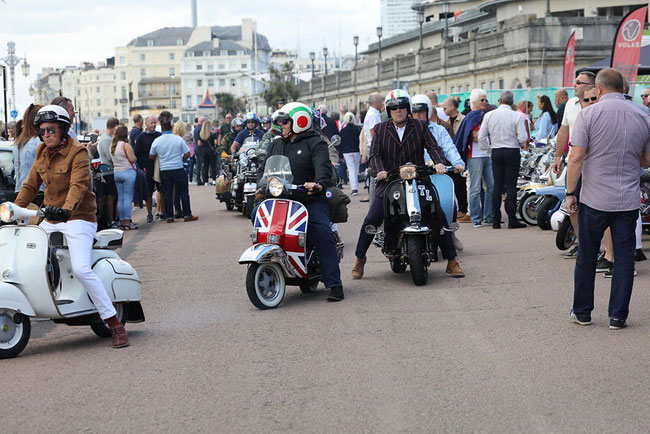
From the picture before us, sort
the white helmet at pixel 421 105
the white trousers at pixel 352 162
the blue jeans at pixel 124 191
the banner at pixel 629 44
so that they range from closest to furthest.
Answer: the white helmet at pixel 421 105
the blue jeans at pixel 124 191
the banner at pixel 629 44
the white trousers at pixel 352 162

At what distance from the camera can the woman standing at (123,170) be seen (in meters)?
18.2

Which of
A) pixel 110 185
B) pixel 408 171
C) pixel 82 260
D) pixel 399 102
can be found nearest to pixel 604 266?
pixel 408 171

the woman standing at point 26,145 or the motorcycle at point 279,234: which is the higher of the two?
the woman standing at point 26,145

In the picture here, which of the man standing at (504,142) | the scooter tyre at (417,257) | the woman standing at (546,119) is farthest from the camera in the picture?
the woman standing at (546,119)

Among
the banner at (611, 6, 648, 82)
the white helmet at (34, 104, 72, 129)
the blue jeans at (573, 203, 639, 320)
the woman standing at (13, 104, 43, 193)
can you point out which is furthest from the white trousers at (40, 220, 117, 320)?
the banner at (611, 6, 648, 82)

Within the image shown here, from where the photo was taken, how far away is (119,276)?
A: 810 centimetres

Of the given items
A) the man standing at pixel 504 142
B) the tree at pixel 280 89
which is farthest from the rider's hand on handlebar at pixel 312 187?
the tree at pixel 280 89

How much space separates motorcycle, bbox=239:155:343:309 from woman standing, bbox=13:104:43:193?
9.13ft

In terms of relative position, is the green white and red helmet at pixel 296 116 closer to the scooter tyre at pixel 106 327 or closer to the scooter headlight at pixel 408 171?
the scooter headlight at pixel 408 171

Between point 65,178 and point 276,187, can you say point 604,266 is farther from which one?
point 65,178

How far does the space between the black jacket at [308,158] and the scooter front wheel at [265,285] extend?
2.67 feet

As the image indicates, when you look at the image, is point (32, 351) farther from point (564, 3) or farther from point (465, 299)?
point (564, 3)

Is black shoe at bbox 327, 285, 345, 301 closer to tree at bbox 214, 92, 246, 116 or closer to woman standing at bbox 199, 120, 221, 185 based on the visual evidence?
woman standing at bbox 199, 120, 221, 185

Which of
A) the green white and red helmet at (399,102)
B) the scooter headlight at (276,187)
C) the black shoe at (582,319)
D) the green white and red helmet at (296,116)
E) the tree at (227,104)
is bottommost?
the tree at (227,104)
